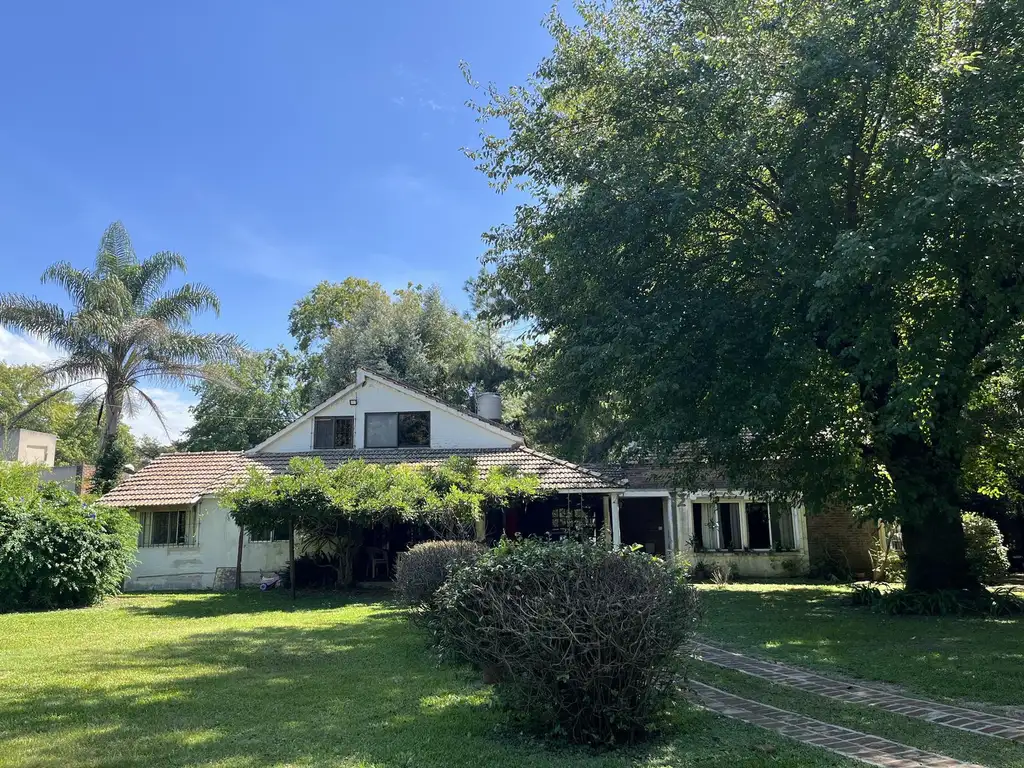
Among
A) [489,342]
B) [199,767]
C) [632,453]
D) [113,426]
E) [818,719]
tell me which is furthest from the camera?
[489,342]

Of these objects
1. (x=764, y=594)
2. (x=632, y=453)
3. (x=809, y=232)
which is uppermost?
(x=809, y=232)

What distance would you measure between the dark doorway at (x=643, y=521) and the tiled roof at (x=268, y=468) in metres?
3.07

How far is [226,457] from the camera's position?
24656 mm

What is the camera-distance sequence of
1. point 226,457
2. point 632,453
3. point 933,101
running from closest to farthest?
point 933,101 < point 632,453 < point 226,457

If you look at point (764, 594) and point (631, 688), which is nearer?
point (631, 688)

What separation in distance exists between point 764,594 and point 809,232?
9.55 meters

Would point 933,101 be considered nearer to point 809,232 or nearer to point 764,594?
point 809,232

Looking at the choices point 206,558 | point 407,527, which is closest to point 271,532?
point 206,558

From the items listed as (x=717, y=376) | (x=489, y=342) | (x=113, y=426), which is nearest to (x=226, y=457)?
(x=113, y=426)

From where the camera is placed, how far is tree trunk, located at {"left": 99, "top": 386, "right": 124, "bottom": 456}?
26.2 meters

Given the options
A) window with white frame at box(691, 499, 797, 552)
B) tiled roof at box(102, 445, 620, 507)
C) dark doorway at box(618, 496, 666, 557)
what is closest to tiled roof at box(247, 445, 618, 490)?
tiled roof at box(102, 445, 620, 507)

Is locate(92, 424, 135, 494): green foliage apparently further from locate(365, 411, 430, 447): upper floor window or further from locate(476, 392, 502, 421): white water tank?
locate(476, 392, 502, 421): white water tank

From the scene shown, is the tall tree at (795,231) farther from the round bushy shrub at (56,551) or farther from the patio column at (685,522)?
the round bushy shrub at (56,551)

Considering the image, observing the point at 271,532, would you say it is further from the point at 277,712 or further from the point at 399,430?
the point at 277,712
